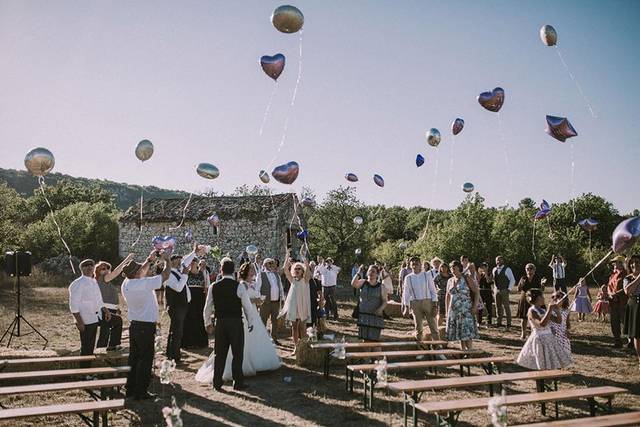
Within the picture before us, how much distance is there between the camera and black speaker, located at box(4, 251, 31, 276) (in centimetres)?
1094

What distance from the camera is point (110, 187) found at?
300 ft

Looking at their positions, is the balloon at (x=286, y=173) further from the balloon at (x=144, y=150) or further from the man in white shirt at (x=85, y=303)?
the man in white shirt at (x=85, y=303)

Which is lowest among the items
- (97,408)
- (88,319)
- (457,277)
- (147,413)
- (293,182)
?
(147,413)

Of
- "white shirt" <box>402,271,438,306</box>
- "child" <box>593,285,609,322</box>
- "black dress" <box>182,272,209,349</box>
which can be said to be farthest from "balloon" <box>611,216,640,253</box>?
"child" <box>593,285,609,322</box>

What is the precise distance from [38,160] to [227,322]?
4.56 metres

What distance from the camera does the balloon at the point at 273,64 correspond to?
27.9ft

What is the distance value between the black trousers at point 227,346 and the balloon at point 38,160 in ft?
14.3

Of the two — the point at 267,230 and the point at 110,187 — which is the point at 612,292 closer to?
the point at 267,230

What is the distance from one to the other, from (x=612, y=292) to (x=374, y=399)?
6865 millimetres

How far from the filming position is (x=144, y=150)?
9227mm

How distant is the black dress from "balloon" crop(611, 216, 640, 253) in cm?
731

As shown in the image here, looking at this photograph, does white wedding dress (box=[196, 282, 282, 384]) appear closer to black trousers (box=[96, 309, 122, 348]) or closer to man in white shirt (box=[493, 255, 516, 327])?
black trousers (box=[96, 309, 122, 348])

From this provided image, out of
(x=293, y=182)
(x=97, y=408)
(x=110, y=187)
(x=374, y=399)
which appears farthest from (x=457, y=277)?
(x=110, y=187)

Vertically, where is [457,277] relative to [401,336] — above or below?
above
